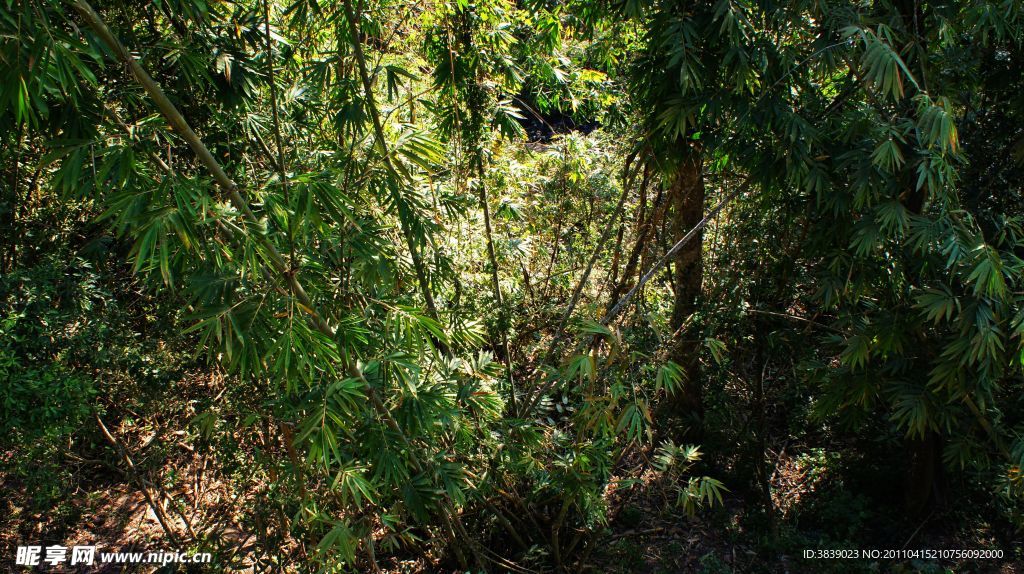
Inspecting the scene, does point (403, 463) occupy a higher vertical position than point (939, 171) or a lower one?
lower

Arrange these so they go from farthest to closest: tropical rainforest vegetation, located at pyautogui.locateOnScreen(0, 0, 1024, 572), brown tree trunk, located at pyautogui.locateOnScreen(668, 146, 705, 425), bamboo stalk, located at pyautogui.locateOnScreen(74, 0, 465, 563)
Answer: brown tree trunk, located at pyautogui.locateOnScreen(668, 146, 705, 425), tropical rainforest vegetation, located at pyautogui.locateOnScreen(0, 0, 1024, 572), bamboo stalk, located at pyautogui.locateOnScreen(74, 0, 465, 563)

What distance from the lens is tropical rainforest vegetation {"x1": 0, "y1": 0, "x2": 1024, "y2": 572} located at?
1847 mm

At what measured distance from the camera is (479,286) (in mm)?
3535

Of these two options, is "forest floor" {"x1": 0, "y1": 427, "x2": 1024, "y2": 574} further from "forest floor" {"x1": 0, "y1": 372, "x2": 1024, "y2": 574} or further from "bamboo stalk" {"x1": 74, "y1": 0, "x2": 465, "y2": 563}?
"bamboo stalk" {"x1": 74, "y1": 0, "x2": 465, "y2": 563}

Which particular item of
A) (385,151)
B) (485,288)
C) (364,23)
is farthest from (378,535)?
(364,23)

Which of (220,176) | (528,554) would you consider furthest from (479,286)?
(220,176)

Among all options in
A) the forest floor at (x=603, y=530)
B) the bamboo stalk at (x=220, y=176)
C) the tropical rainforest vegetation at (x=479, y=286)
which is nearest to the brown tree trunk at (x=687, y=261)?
the tropical rainforest vegetation at (x=479, y=286)

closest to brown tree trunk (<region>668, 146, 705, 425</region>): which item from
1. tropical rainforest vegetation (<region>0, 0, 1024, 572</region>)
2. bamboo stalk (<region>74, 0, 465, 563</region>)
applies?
tropical rainforest vegetation (<region>0, 0, 1024, 572</region>)

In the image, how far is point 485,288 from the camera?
3.60 meters

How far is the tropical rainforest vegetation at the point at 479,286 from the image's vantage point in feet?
6.06

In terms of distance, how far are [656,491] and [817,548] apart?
90 cm

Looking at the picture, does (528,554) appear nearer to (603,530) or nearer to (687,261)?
(603,530)

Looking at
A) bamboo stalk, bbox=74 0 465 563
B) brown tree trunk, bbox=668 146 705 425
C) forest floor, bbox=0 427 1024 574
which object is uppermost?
bamboo stalk, bbox=74 0 465 563

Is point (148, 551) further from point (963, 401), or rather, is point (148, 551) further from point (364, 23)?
point (963, 401)
